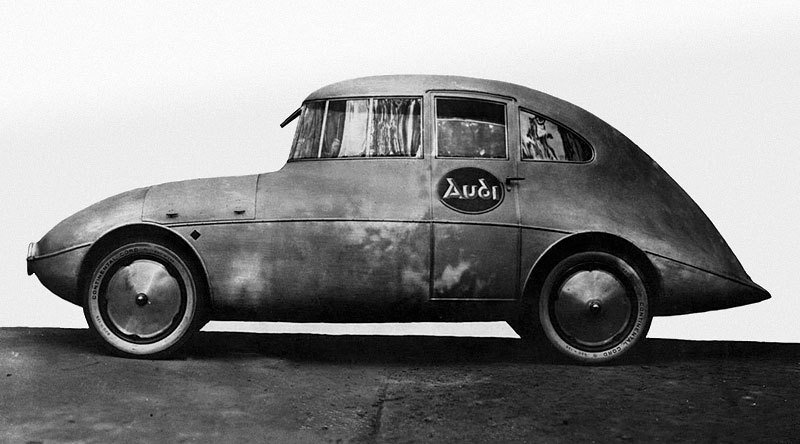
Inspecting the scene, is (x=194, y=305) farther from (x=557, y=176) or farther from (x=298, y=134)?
(x=557, y=176)

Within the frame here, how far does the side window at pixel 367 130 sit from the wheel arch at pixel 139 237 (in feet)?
3.71

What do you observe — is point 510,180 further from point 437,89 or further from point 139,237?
point 139,237

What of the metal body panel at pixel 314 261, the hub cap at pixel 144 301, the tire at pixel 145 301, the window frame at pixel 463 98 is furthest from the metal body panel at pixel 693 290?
the hub cap at pixel 144 301

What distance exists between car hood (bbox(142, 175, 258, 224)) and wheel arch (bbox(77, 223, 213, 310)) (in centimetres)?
10

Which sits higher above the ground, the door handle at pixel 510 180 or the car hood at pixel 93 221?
the door handle at pixel 510 180

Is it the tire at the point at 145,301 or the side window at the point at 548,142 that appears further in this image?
the side window at the point at 548,142

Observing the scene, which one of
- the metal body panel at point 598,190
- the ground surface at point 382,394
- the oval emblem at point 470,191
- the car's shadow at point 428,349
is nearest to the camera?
the ground surface at point 382,394

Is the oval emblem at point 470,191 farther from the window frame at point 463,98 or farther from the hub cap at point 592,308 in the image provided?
the hub cap at point 592,308

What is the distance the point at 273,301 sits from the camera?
740cm

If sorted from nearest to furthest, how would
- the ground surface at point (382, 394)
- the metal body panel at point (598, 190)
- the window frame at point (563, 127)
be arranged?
the ground surface at point (382, 394), the metal body panel at point (598, 190), the window frame at point (563, 127)

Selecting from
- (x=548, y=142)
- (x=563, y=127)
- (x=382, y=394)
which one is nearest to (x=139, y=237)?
(x=382, y=394)

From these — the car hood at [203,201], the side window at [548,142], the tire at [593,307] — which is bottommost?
the tire at [593,307]

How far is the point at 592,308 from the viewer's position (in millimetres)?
7535

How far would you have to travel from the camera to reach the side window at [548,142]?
779cm
